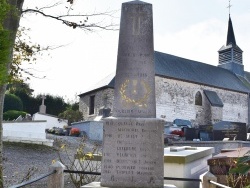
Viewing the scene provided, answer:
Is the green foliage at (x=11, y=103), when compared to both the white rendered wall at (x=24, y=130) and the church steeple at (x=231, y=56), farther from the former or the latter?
the church steeple at (x=231, y=56)

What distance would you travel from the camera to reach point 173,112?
1088 inches

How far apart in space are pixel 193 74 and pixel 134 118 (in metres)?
26.0

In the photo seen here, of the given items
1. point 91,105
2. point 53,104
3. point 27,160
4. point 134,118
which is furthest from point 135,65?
point 53,104

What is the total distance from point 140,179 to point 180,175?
1.50 metres

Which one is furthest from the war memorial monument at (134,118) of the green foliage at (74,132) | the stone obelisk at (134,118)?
the green foliage at (74,132)

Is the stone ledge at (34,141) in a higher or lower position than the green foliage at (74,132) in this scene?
lower

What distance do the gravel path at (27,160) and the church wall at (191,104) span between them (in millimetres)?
14263

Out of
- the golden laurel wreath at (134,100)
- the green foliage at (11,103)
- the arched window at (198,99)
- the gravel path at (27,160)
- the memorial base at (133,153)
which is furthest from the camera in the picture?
the arched window at (198,99)

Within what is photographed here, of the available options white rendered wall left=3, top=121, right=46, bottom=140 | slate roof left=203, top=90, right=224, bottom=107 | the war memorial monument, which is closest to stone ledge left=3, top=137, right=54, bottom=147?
white rendered wall left=3, top=121, right=46, bottom=140

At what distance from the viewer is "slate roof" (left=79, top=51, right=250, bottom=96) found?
27203 millimetres

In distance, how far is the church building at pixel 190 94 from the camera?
2692 cm

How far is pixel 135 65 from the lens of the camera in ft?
16.1

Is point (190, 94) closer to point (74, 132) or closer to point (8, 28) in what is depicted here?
point (74, 132)

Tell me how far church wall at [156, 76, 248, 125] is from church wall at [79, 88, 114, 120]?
3918mm
